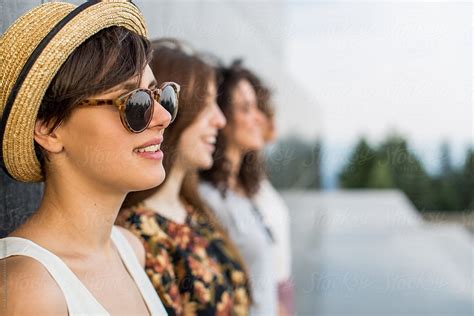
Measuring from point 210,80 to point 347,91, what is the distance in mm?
12371

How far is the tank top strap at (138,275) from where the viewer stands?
166 centimetres

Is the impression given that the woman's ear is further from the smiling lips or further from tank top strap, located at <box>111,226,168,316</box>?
tank top strap, located at <box>111,226,168,316</box>

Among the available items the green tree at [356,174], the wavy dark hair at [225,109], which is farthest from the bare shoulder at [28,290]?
the green tree at [356,174]

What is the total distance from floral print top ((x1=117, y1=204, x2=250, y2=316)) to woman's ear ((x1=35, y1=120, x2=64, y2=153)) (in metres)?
0.57

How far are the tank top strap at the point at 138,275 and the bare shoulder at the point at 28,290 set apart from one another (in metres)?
0.36

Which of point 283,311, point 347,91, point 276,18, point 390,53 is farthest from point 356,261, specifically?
point 390,53

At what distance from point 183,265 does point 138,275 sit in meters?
→ 0.46

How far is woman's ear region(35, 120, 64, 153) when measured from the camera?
1443 millimetres

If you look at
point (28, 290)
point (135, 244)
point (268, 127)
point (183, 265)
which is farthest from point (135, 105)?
point (268, 127)

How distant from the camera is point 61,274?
1.36 meters

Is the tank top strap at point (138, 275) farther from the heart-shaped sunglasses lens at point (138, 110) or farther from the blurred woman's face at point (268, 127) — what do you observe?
the blurred woman's face at point (268, 127)

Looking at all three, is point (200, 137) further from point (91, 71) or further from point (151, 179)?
point (91, 71)

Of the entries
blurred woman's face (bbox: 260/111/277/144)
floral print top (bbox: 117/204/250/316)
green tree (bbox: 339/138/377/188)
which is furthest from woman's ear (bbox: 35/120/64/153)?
green tree (bbox: 339/138/377/188)

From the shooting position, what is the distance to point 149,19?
7.92 ft
